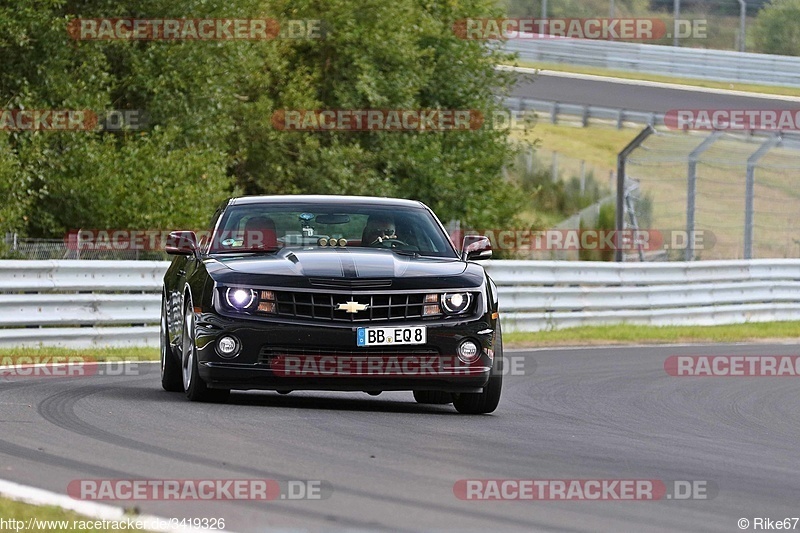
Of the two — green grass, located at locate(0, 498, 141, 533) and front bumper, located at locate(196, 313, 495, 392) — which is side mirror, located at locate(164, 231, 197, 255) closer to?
front bumper, located at locate(196, 313, 495, 392)

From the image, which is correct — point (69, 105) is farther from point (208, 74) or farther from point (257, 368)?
point (257, 368)

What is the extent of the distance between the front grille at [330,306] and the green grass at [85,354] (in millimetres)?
5050

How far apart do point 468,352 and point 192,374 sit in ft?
5.69

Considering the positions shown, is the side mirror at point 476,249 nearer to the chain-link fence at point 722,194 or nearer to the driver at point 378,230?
the driver at point 378,230

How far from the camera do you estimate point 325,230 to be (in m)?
10.5

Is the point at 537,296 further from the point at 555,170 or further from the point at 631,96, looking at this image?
the point at 555,170

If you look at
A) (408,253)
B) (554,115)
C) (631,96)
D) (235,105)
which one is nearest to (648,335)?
(408,253)

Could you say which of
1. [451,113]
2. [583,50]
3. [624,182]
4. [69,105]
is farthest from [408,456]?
[583,50]

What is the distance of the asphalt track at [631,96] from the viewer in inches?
1534

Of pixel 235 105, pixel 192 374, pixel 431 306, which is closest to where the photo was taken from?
pixel 431 306

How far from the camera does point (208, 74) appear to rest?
81.6 feet

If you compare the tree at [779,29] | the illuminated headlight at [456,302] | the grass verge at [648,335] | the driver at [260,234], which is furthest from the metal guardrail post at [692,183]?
the tree at [779,29]

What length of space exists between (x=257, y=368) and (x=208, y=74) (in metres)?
16.2

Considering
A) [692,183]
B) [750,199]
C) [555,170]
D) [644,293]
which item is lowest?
[555,170]
